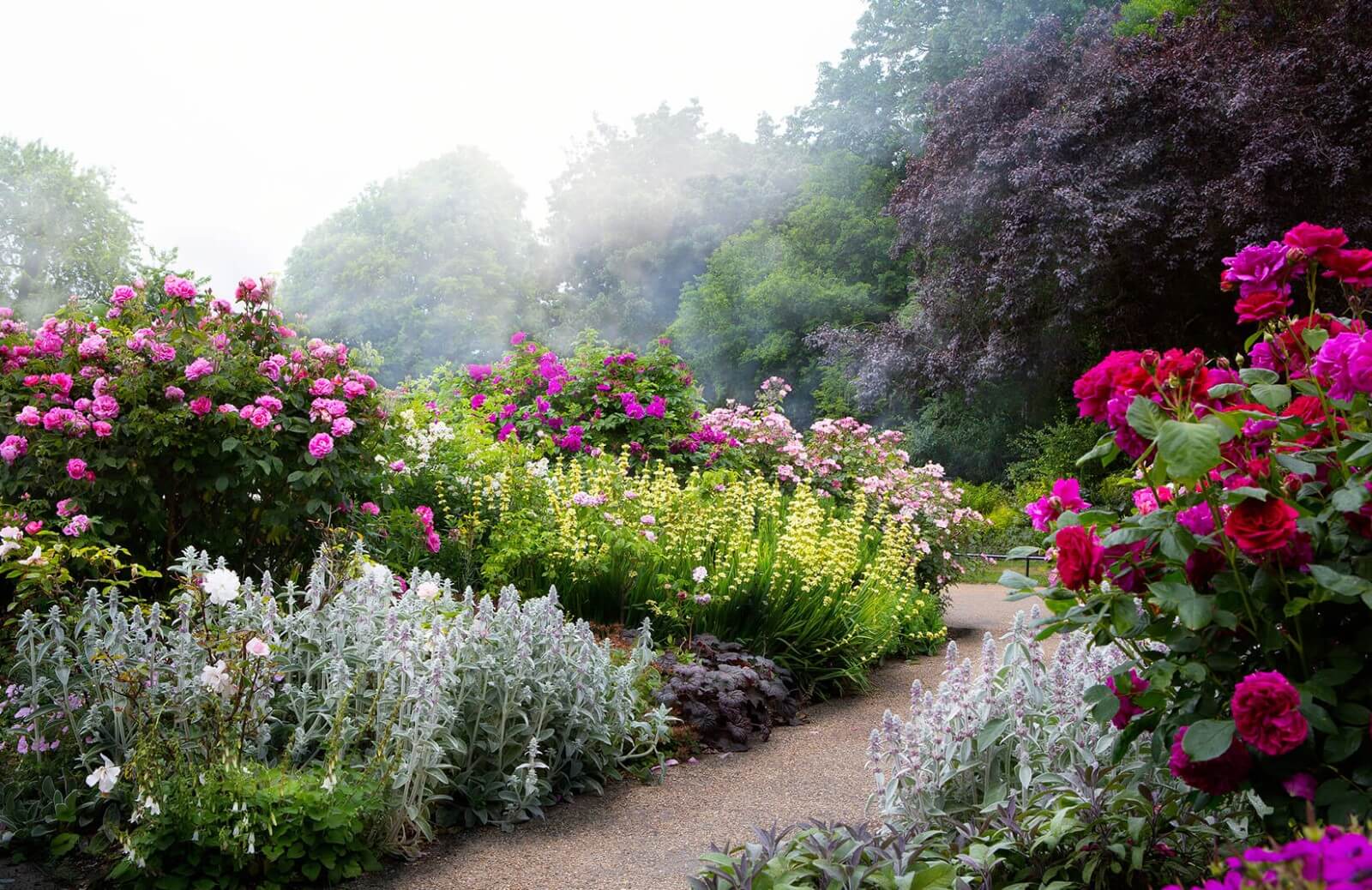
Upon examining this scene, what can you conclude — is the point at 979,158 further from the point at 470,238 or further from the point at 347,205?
the point at 347,205

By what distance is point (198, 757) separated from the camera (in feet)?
8.30

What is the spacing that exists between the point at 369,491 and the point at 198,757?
1.69m

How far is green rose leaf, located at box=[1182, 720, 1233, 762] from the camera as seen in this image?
1408mm

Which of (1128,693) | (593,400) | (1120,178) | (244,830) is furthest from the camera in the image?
(1120,178)

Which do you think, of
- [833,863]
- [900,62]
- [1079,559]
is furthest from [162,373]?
[900,62]

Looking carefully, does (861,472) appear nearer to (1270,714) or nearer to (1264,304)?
(1264,304)

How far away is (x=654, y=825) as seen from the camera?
2.85 metres

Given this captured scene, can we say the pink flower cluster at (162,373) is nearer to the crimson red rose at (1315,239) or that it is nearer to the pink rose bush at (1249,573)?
the pink rose bush at (1249,573)

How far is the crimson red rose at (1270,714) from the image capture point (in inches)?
53.1

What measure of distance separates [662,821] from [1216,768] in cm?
171

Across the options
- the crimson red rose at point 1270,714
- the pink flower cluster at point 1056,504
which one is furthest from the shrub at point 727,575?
the crimson red rose at point 1270,714

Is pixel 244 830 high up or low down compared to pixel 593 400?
down

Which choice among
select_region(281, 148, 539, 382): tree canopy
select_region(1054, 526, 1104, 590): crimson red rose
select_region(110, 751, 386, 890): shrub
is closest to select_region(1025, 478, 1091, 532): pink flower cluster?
select_region(1054, 526, 1104, 590): crimson red rose

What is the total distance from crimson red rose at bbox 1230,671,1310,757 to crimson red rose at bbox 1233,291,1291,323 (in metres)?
0.72
